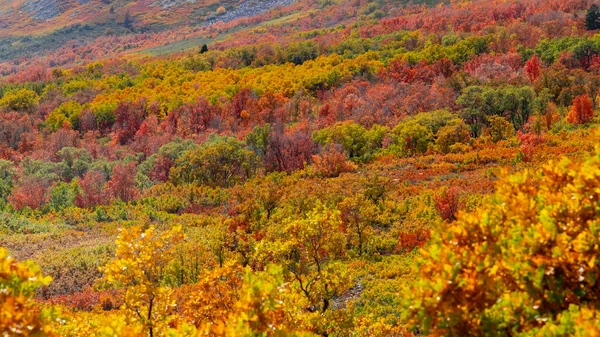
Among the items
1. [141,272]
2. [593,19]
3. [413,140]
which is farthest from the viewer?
[593,19]

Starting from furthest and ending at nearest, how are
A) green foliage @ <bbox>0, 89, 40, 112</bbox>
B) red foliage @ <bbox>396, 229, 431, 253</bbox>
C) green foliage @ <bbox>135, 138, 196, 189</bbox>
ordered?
1. green foliage @ <bbox>0, 89, 40, 112</bbox>
2. green foliage @ <bbox>135, 138, 196, 189</bbox>
3. red foliage @ <bbox>396, 229, 431, 253</bbox>

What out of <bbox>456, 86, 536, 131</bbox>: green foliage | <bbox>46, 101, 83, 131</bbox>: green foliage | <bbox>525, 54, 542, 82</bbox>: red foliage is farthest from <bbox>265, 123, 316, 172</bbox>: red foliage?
<bbox>46, 101, 83, 131</bbox>: green foliage

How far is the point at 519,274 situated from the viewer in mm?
5785

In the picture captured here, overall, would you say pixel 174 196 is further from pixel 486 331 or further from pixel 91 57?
pixel 91 57

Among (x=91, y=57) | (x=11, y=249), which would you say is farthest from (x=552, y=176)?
(x=91, y=57)

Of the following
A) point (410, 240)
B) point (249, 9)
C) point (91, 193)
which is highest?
point (410, 240)

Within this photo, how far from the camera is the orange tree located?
221 inches

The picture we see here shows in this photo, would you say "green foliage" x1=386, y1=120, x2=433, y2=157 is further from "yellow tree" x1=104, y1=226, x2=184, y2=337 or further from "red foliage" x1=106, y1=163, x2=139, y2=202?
"yellow tree" x1=104, y1=226, x2=184, y2=337

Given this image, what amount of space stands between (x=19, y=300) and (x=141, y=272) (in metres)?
3.82

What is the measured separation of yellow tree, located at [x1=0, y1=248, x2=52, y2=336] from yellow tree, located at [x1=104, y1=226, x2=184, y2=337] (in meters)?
3.25

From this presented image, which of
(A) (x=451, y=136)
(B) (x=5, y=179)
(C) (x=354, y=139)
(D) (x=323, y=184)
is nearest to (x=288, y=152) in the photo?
(C) (x=354, y=139)

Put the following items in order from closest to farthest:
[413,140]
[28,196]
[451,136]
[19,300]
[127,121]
Answer: [19,300]
[28,196]
[451,136]
[413,140]
[127,121]

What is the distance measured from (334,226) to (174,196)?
32.0 m

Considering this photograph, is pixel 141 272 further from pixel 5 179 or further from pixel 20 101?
pixel 20 101
